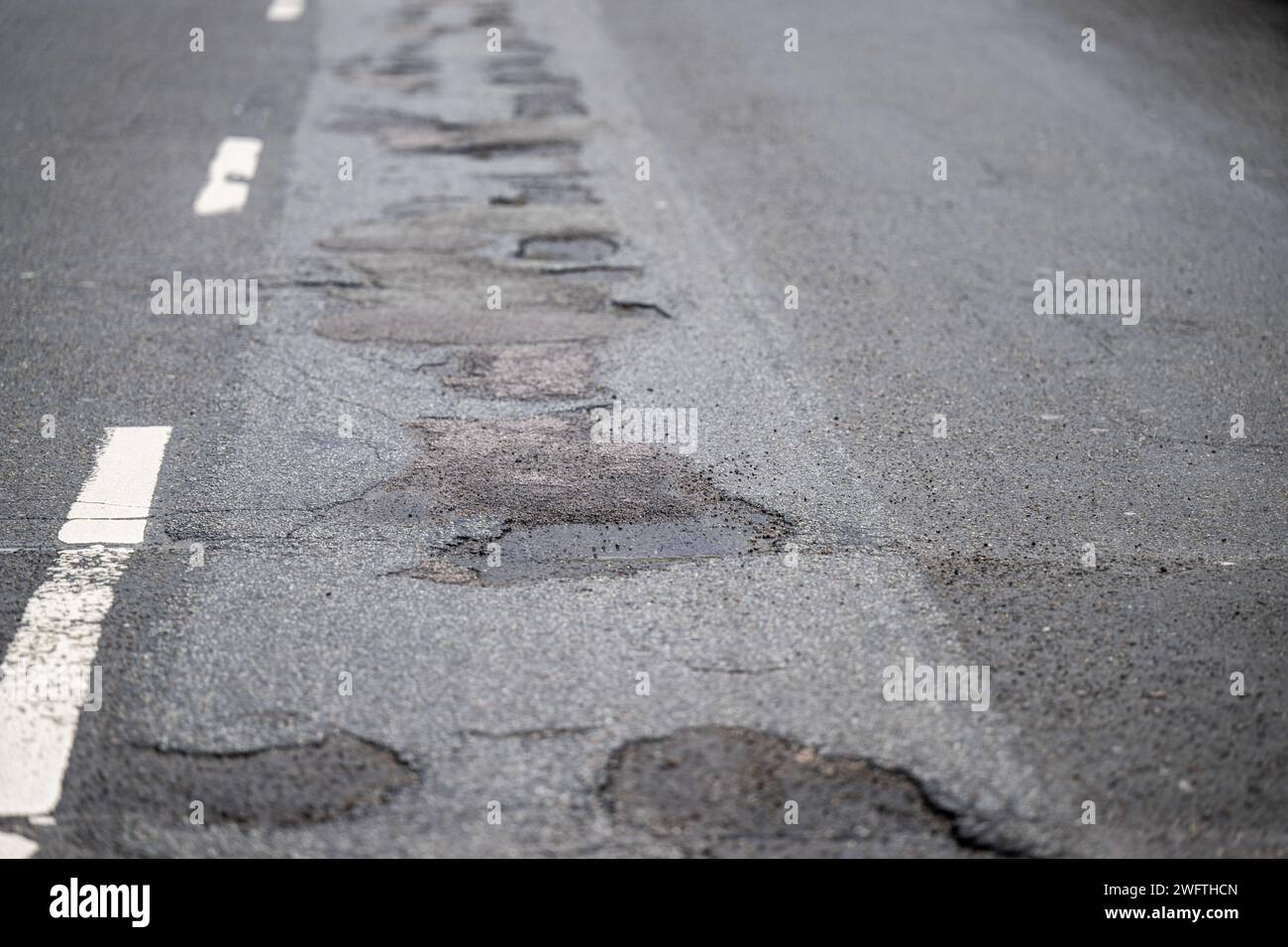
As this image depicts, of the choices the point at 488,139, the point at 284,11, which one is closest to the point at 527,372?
the point at 488,139

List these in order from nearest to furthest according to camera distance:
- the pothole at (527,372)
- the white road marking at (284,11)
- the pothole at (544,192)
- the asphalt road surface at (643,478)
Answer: the asphalt road surface at (643,478) < the pothole at (527,372) < the pothole at (544,192) < the white road marking at (284,11)

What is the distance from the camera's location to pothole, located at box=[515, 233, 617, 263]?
7617 millimetres

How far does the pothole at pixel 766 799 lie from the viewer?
10.5 ft

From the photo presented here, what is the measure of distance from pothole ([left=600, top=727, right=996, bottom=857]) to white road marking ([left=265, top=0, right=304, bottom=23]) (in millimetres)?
12551

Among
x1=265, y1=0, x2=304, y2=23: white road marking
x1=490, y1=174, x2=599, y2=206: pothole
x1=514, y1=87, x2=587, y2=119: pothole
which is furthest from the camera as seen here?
x1=265, y1=0, x2=304, y2=23: white road marking

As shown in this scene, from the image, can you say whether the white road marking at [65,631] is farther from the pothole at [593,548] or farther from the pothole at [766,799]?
the pothole at [766,799]

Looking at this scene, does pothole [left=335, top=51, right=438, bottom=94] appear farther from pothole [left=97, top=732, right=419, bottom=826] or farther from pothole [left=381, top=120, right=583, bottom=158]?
pothole [left=97, top=732, right=419, bottom=826]

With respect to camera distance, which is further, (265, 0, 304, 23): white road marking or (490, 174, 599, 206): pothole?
(265, 0, 304, 23): white road marking

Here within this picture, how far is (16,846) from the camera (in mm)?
3168

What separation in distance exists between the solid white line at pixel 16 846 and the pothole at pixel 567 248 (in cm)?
490

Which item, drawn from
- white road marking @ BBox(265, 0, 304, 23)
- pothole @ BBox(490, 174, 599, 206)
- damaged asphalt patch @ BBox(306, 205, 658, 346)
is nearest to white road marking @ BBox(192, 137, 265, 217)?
damaged asphalt patch @ BBox(306, 205, 658, 346)

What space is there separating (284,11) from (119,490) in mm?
11193

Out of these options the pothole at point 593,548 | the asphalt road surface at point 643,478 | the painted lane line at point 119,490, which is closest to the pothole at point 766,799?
the asphalt road surface at point 643,478

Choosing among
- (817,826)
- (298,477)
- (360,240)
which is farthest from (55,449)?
(817,826)
